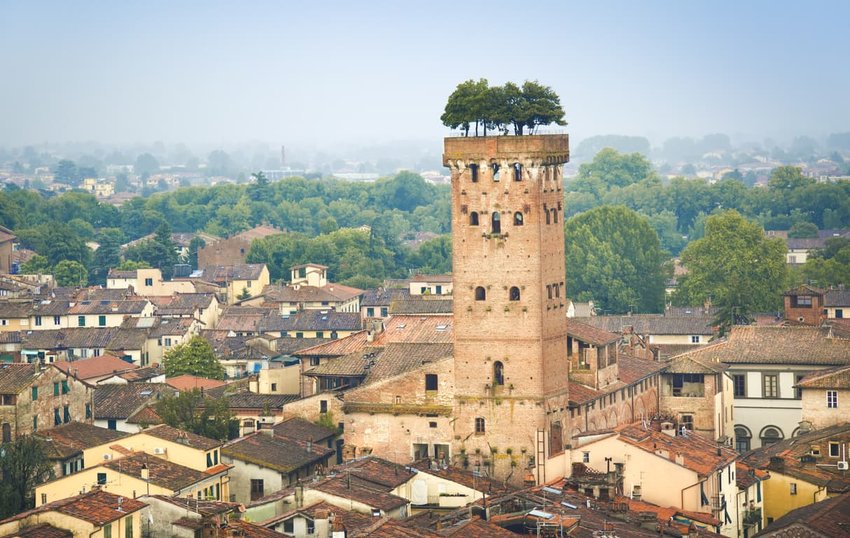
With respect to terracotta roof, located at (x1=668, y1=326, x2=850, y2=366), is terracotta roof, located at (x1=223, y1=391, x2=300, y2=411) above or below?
below

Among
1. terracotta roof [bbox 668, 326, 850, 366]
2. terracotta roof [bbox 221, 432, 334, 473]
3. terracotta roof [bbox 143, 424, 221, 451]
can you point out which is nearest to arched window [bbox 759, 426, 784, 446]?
terracotta roof [bbox 668, 326, 850, 366]

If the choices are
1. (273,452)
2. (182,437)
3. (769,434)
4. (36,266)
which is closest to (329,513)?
(182,437)

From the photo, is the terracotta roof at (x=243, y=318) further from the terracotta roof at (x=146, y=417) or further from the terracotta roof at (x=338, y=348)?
the terracotta roof at (x=146, y=417)

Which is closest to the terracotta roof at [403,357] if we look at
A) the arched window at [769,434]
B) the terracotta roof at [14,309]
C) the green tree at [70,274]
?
the arched window at [769,434]

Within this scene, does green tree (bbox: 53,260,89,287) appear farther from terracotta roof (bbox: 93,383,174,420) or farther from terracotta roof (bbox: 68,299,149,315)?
terracotta roof (bbox: 93,383,174,420)

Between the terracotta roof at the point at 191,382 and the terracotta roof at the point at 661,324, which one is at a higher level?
the terracotta roof at the point at 191,382
